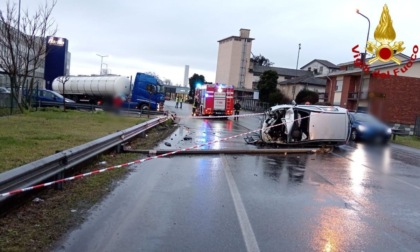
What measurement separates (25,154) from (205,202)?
15.8 feet

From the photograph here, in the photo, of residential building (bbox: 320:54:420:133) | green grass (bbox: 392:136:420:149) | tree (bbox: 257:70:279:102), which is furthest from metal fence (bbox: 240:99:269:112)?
green grass (bbox: 392:136:420:149)

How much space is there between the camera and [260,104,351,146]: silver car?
1493 cm

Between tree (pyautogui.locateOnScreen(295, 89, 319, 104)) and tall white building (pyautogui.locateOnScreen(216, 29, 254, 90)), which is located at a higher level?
tall white building (pyautogui.locateOnScreen(216, 29, 254, 90))

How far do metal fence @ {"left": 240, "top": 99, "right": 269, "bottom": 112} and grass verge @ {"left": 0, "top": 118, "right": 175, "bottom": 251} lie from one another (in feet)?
188

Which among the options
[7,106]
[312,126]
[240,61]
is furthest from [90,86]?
[240,61]

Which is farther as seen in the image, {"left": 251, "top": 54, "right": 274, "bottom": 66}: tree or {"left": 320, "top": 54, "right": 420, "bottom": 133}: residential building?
{"left": 251, "top": 54, "right": 274, "bottom": 66}: tree

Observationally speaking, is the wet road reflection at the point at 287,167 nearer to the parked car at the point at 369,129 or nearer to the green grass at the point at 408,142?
the parked car at the point at 369,129

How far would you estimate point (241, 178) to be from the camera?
925 centimetres

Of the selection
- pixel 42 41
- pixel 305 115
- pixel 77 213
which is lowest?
pixel 77 213

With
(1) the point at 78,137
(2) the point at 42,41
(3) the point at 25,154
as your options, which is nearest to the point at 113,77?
(2) the point at 42,41

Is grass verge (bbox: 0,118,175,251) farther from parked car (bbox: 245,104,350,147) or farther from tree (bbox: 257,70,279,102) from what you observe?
tree (bbox: 257,70,279,102)

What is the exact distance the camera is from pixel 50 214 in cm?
575

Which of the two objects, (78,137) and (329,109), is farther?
(329,109)

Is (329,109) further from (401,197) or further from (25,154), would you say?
(25,154)
